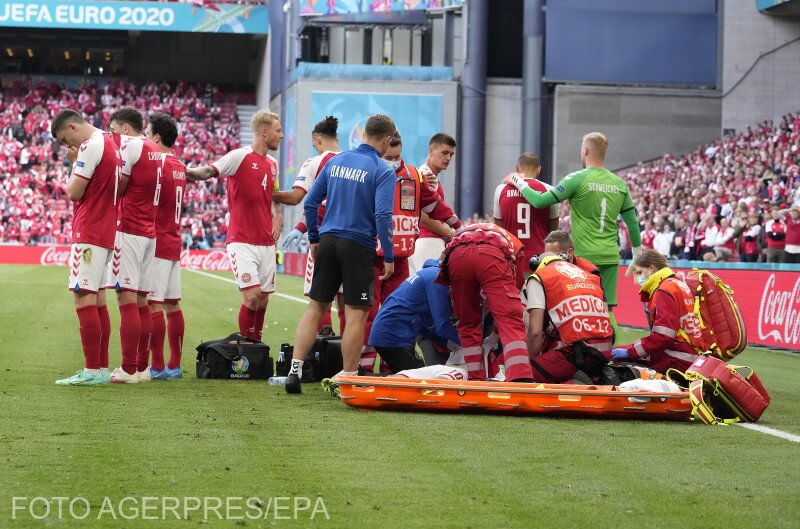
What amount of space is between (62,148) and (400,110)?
15.8m

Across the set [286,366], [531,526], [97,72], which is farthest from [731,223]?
[97,72]

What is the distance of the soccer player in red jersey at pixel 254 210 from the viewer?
426 inches

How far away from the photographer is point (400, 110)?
152ft

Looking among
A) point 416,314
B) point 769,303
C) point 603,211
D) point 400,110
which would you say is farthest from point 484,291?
point 400,110

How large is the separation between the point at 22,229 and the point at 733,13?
90.2ft

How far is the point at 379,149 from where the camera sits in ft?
31.5

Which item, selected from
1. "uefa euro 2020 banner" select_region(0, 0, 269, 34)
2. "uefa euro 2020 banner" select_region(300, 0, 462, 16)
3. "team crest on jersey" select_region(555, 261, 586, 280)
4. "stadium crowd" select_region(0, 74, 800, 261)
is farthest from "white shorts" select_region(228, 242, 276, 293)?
"uefa euro 2020 banner" select_region(0, 0, 269, 34)

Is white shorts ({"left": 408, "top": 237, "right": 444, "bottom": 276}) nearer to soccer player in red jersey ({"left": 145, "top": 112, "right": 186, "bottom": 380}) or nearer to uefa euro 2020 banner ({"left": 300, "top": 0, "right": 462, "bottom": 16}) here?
soccer player in red jersey ({"left": 145, "top": 112, "right": 186, "bottom": 380})

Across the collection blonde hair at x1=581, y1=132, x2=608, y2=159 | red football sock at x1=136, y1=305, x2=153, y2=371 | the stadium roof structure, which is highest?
the stadium roof structure

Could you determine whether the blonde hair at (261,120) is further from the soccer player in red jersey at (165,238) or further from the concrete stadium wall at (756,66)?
the concrete stadium wall at (756,66)

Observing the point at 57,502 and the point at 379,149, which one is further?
the point at 379,149

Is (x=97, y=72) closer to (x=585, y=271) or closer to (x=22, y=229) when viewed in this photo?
(x=22, y=229)

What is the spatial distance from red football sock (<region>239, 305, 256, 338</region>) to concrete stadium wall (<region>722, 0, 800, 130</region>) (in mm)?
36059

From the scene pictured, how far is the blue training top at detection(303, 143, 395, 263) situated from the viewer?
9344 mm
